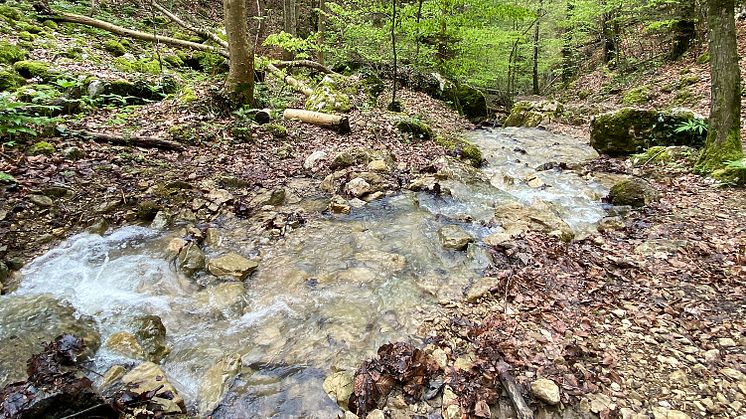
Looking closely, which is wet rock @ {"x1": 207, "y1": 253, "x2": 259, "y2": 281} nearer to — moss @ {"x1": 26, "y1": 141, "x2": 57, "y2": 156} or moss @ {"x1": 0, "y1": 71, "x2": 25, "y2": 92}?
moss @ {"x1": 26, "y1": 141, "x2": 57, "y2": 156}

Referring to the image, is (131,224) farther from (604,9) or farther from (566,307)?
(604,9)

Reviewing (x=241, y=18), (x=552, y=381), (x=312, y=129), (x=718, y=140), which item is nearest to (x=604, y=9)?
(x=718, y=140)

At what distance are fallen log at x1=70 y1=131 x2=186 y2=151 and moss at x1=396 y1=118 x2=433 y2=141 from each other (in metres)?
5.23

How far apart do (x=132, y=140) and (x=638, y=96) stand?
1659 cm

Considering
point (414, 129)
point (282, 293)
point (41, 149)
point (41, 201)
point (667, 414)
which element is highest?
point (414, 129)

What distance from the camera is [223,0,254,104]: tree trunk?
784cm

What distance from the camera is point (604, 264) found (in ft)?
15.4

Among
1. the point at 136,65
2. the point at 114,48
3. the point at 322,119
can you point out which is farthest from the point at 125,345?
the point at 114,48

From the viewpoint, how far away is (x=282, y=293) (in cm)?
420

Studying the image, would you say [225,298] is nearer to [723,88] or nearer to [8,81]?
[8,81]

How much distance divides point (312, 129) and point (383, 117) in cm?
212

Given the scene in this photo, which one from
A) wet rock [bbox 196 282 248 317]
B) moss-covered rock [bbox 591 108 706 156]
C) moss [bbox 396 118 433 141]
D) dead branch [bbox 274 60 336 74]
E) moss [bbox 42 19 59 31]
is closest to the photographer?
wet rock [bbox 196 282 248 317]

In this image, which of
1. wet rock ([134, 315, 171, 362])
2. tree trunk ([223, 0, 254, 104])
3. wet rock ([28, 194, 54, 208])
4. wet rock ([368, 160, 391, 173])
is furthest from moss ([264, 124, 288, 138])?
wet rock ([134, 315, 171, 362])

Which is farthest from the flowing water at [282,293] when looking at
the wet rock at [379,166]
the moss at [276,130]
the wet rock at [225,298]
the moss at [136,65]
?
the moss at [136,65]
